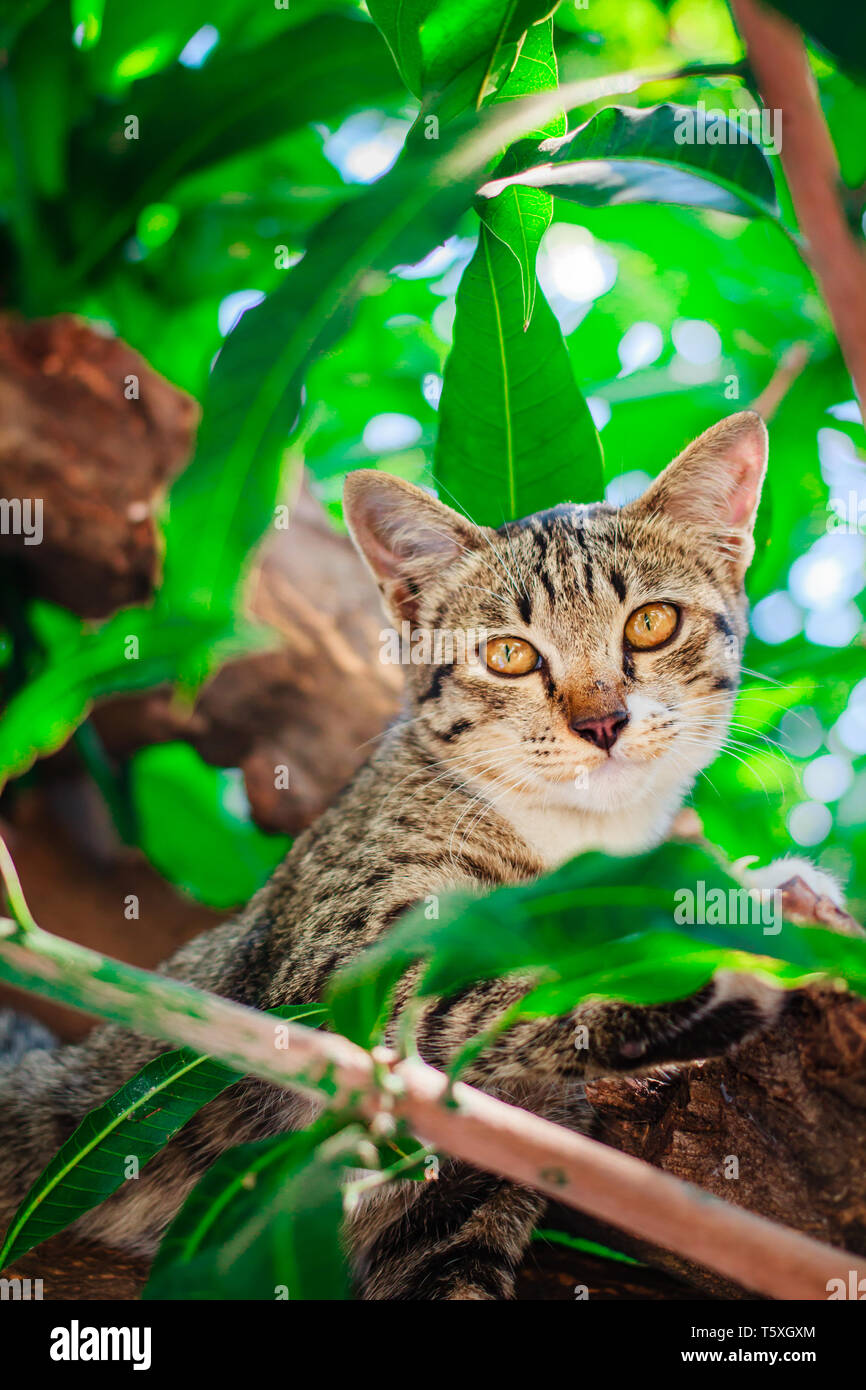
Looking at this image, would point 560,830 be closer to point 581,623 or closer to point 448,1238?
point 581,623

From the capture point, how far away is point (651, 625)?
1.84 metres

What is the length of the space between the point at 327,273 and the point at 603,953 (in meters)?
0.78

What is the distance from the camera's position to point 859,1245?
3.80 ft

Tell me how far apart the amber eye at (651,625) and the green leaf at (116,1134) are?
0.92 m

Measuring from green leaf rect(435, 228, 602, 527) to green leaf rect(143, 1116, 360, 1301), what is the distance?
105 centimetres

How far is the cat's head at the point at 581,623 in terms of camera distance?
5.61ft

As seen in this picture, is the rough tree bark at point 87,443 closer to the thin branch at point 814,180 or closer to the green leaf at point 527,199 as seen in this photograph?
the green leaf at point 527,199

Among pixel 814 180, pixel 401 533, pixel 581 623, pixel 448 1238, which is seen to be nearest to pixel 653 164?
pixel 814 180

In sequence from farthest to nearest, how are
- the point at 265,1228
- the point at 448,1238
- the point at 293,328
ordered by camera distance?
the point at 448,1238 < the point at 293,328 < the point at 265,1228

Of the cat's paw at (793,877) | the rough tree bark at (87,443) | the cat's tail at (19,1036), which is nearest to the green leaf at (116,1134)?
the cat's paw at (793,877)

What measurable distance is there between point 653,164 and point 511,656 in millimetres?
860

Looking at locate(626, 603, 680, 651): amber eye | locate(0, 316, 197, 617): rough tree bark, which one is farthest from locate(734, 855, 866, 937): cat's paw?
locate(0, 316, 197, 617): rough tree bark

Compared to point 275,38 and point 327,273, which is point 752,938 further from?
point 275,38

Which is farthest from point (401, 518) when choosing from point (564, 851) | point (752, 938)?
point (752, 938)
